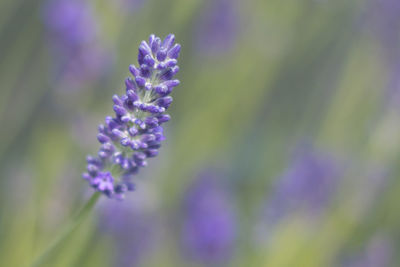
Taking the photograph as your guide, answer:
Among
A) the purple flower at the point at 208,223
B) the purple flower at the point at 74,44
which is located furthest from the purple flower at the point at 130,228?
the purple flower at the point at 74,44

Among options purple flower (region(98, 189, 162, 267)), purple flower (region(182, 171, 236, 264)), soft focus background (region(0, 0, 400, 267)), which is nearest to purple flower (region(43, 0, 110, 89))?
soft focus background (region(0, 0, 400, 267))

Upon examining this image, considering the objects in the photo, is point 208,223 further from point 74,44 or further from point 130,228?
point 74,44

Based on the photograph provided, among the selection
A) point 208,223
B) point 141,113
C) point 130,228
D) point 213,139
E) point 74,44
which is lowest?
point 141,113

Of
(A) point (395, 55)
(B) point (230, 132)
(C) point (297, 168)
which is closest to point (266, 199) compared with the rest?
(C) point (297, 168)

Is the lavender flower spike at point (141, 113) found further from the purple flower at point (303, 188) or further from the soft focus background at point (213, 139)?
the purple flower at point (303, 188)

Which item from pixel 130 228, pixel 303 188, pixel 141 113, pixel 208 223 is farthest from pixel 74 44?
pixel 141 113

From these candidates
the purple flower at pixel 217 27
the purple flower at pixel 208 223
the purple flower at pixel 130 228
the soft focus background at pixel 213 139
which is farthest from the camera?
the purple flower at pixel 217 27

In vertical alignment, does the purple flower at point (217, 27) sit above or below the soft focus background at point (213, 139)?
above

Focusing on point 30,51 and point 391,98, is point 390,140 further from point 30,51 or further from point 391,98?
point 30,51
